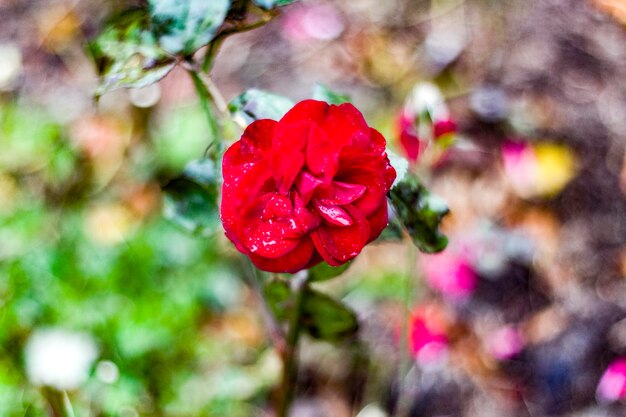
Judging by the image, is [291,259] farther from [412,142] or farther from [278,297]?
[412,142]

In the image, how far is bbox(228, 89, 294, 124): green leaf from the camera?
62cm

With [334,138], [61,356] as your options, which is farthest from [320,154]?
[61,356]

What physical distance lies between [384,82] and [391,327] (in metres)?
0.62

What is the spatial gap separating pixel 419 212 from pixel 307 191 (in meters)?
0.19

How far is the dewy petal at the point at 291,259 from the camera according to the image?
1.67 ft

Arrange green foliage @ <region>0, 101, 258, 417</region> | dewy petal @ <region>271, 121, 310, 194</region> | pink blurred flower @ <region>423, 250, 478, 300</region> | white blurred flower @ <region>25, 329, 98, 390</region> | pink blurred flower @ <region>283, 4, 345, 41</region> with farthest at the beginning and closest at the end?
pink blurred flower @ <region>283, 4, 345, 41</region> < pink blurred flower @ <region>423, 250, 478, 300</region> < green foliage @ <region>0, 101, 258, 417</region> < white blurred flower @ <region>25, 329, 98, 390</region> < dewy petal @ <region>271, 121, 310, 194</region>

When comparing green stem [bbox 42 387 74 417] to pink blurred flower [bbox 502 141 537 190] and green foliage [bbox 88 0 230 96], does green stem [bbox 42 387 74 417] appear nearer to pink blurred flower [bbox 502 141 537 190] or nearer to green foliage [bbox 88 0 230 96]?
green foliage [bbox 88 0 230 96]

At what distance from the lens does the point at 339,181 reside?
1.71 ft

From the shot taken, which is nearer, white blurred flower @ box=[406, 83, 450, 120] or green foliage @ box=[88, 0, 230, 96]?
green foliage @ box=[88, 0, 230, 96]

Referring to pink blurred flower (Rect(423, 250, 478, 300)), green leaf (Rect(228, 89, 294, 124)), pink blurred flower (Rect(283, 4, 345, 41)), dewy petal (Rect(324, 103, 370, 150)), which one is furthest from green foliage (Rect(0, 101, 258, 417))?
dewy petal (Rect(324, 103, 370, 150))

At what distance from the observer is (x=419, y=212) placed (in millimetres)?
651

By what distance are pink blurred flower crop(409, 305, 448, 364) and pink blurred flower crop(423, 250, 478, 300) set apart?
68mm

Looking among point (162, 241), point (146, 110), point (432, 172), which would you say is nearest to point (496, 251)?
point (432, 172)

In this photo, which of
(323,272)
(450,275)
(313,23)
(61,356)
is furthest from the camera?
(313,23)
